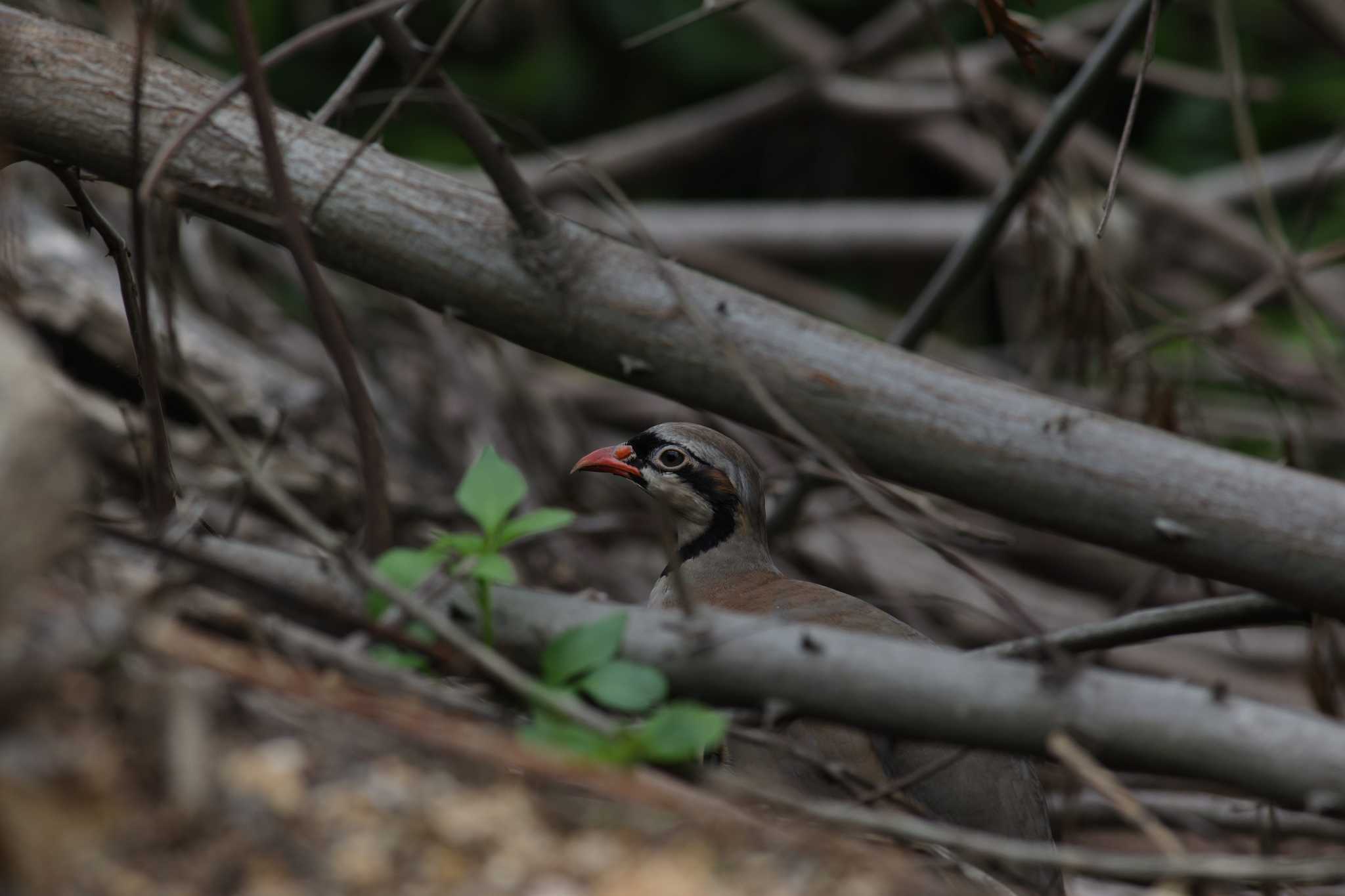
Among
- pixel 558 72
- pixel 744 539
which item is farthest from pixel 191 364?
pixel 558 72

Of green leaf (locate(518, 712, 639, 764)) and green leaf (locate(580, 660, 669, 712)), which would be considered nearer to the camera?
green leaf (locate(518, 712, 639, 764))

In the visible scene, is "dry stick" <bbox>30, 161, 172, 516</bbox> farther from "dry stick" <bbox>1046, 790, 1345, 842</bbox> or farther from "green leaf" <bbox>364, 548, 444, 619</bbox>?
"dry stick" <bbox>1046, 790, 1345, 842</bbox>

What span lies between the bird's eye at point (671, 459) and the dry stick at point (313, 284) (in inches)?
91.4

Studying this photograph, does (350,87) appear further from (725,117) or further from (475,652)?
(725,117)

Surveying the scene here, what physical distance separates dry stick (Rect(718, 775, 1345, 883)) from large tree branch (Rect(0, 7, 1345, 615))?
1232 millimetres

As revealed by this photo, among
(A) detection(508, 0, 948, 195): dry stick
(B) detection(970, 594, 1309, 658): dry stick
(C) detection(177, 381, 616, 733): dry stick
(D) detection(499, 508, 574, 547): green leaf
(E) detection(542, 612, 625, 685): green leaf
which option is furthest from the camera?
(A) detection(508, 0, 948, 195): dry stick

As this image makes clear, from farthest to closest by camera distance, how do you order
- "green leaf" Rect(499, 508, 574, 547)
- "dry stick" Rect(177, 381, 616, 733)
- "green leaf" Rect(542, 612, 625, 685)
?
"green leaf" Rect(499, 508, 574, 547), "green leaf" Rect(542, 612, 625, 685), "dry stick" Rect(177, 381, 616, 733)

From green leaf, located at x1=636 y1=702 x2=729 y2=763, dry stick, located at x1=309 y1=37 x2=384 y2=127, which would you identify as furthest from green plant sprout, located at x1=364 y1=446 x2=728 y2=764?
dry stick, located at x1=309 y1=37 x2=384 y2=127

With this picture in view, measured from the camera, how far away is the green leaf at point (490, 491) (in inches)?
93.7

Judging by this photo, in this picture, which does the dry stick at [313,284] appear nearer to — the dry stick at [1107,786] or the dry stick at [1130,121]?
the dry stick at [1107,786]

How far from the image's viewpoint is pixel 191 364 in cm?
515

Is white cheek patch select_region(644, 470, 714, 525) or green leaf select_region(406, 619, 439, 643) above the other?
green leaf select_region(406, 619, 439, 643)

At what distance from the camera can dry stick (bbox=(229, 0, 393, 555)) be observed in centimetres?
246

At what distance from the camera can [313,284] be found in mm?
2463
